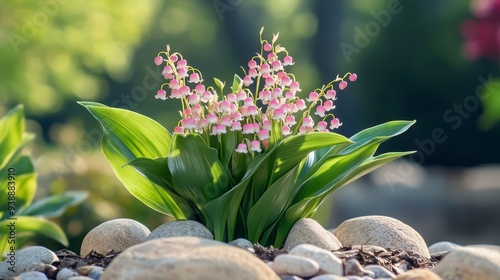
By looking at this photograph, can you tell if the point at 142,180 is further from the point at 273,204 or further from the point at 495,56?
the point at 495,56

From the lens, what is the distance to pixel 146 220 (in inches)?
276

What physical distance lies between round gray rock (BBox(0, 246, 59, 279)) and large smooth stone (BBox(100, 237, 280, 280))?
3.42ft

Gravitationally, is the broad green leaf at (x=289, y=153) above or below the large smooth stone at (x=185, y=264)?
above

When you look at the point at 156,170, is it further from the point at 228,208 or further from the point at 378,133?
the point at 378,133

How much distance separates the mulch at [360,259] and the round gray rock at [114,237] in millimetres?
108

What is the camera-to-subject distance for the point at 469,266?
2967 mm

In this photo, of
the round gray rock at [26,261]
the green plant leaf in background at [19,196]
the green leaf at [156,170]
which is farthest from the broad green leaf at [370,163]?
the green plant leaf in background at [19,196]

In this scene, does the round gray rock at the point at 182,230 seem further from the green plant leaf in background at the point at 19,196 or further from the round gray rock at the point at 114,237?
the green plant leaf in background at the point at 19,196

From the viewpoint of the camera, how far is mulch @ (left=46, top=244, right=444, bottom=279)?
11.2 ft

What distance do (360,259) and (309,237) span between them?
33 cm

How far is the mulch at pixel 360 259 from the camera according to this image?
341 cm

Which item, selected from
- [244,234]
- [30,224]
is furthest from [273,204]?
[30,224]

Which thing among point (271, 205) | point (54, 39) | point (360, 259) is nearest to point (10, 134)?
point (271, 205)

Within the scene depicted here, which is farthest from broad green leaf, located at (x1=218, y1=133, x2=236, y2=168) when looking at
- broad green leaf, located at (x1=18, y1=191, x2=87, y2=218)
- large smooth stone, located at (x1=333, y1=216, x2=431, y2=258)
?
broad green leaf, located at (x1=18, y1=191, x2=87, y2=218)
